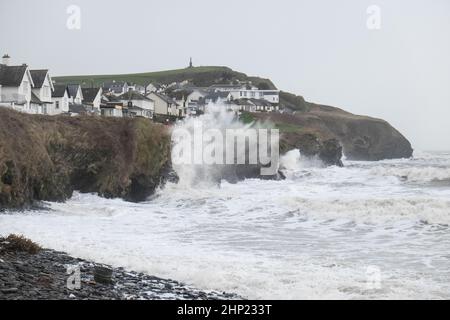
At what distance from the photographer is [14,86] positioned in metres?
41.8

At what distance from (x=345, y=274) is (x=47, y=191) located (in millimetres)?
17761

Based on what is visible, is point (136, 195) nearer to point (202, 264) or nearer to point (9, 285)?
point (202, 264)

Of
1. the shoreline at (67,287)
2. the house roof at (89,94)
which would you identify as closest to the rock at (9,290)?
the shoreline at (67,287)

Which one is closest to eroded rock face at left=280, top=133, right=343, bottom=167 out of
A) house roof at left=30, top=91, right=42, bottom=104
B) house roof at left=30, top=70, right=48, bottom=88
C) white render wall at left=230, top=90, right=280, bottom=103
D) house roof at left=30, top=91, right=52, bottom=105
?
house roof at left=30, top=70, right=48, bottom=88

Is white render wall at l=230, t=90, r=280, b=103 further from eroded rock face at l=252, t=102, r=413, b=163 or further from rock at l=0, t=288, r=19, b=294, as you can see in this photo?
rock at l=0, t=288, r=19, b=294

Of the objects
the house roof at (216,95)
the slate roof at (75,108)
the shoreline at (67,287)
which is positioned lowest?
the shoreline at (67,287)

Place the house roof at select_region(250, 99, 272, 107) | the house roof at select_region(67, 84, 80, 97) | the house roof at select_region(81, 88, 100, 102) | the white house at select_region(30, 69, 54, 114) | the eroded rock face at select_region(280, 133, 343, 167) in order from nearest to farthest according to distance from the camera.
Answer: the white house at select_region(30, 69, 54, 114)
the house roof at select_region(67, 84, 80, 97)
the house roof at select_region(81, 88, 100, 102)
the eroded rock face at select_region(280, 133, 343, 167)
the house roof at select_region(250, 99, 272, 107)

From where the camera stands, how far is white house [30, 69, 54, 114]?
45.5 metres

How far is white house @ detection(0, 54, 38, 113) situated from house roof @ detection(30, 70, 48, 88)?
313cm

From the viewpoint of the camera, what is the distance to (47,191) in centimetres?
2661

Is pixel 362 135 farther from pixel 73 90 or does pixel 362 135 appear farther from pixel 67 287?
pixel 67 287

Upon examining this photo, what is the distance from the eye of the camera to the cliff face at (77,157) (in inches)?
976

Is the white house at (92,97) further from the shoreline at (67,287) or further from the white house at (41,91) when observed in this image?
the shoreline at (67,287)
